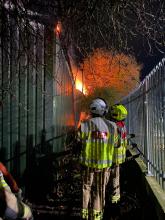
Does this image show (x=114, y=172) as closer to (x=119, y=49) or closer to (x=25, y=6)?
(x=119, y=49)

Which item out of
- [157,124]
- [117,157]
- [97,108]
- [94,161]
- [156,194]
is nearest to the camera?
[156,194]

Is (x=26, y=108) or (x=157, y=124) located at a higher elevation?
(x=26, y=108)

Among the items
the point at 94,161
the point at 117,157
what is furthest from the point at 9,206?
the point at 117,157

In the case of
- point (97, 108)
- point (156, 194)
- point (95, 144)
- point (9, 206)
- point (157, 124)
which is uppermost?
point (97, 108)

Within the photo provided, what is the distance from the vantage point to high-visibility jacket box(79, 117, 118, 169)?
7.09m

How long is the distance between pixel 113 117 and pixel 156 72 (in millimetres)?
3375

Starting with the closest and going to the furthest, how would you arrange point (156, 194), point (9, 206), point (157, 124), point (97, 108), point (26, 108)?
point (9, 206)
point (156, 194)
point (157, 124)
point (97, 108)
point (26, 108)

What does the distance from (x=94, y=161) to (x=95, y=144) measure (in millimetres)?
276

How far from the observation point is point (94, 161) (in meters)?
7.10

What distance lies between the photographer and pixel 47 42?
27.6 ft

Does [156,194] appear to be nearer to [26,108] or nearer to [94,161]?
[94,161]

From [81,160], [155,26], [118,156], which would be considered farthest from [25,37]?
[118,156]

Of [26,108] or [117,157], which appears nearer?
[117,157]

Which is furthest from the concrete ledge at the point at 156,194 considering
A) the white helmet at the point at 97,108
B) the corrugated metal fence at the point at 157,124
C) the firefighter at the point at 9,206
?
the firefighter at the point at 9,206
